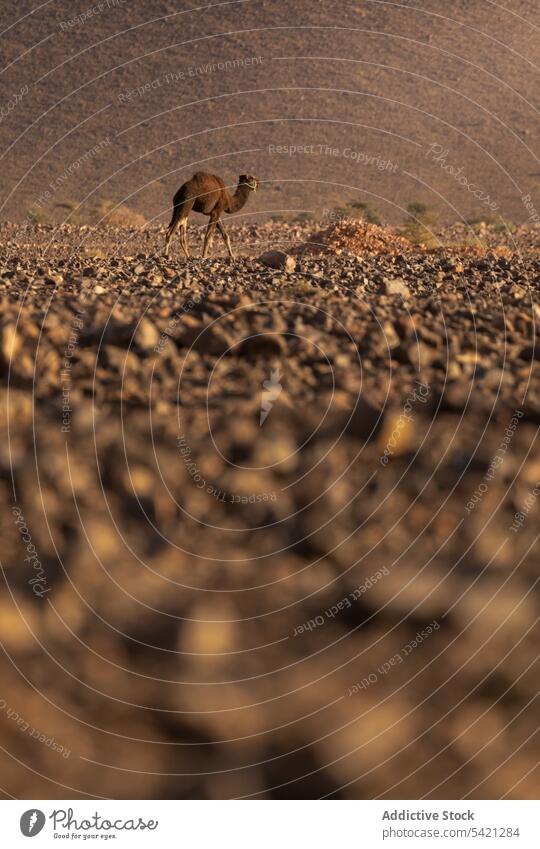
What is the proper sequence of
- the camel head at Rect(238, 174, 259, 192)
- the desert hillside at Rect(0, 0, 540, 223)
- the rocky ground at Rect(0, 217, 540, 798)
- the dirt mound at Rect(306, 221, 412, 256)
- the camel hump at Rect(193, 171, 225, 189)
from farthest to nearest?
the desert hillside at Rect(0, 0, 540, 223)
the dirt mound at Rect(306, 221, 412, 256)
the camel hump at Rect(193, 171, 225, 189)
the camel head at Rect(238, 174, 259, 192)
the rocky ground at Rect(0, 217, 540, 798)

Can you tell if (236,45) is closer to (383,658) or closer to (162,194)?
(162,194)

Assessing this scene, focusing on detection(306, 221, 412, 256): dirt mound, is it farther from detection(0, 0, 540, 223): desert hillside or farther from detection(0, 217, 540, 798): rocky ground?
detection(0, 0, 540, 223): desert hillside

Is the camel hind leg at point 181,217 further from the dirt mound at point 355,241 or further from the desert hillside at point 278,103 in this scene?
the desert hillside at point 278,103

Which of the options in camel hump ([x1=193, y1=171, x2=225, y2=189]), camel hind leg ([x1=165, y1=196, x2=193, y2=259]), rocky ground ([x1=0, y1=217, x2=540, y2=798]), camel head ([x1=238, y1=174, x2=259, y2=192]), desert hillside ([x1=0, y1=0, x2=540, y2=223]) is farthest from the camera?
desert hillside ([x1=0, y1=0, x2=540, y2=223])

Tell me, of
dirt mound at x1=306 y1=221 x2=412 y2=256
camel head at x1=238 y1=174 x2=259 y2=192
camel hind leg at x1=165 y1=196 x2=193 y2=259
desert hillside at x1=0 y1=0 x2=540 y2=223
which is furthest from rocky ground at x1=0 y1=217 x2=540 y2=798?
desert hillside at x1=0 y1=0 x2=540 y2=223

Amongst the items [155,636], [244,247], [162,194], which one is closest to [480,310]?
[155,636]
